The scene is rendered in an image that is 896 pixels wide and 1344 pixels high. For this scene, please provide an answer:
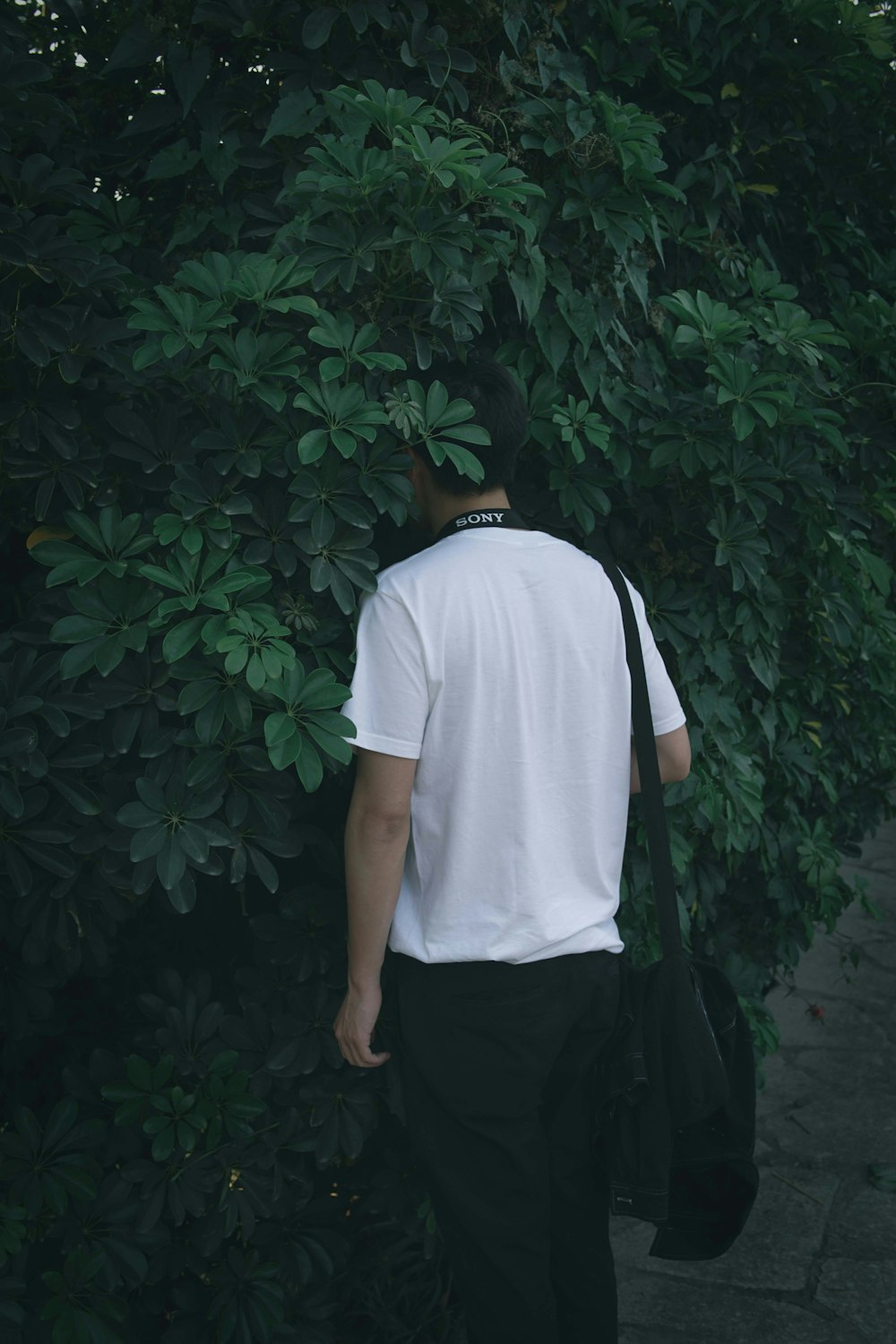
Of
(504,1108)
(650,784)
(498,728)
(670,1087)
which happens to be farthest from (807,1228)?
(498,728)

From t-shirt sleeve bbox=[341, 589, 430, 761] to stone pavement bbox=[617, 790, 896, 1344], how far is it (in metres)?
1.90

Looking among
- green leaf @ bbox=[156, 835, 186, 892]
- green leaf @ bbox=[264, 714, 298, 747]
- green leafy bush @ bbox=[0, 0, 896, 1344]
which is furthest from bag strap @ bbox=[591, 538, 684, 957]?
green leaf @ bbox=[156, 835, 186, 892]

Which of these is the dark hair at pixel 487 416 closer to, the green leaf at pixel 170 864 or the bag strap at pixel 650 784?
the bag strap at pixel 650 784

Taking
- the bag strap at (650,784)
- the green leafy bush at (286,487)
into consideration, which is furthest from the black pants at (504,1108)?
the green leafy bush at (286,487)

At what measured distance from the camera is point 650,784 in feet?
7.34

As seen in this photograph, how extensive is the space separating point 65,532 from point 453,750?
2.55 ft

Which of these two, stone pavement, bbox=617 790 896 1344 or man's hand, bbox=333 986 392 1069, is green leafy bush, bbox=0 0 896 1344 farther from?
stone pavement, bbox=617 790 896 1344

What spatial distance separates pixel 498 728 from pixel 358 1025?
0.61 m

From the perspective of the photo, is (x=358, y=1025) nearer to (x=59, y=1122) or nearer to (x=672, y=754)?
(x=59, y=1122)

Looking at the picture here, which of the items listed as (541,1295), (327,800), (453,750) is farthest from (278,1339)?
(453,750)

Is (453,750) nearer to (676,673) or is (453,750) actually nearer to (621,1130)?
(621,1130)

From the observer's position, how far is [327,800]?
2459mm

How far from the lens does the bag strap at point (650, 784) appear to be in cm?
217

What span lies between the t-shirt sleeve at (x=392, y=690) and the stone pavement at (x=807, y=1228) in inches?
74.8
